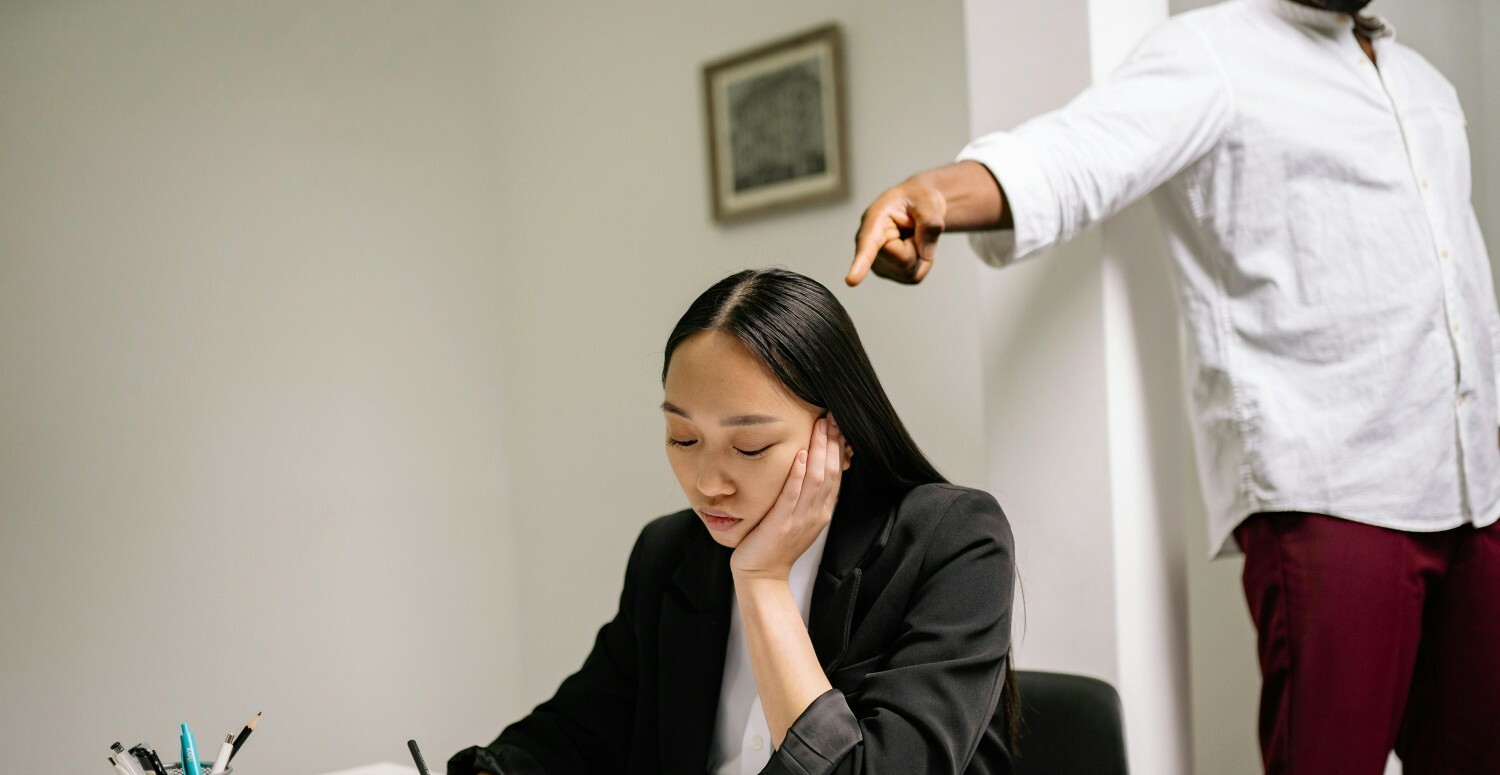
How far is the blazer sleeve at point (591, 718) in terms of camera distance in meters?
1.38

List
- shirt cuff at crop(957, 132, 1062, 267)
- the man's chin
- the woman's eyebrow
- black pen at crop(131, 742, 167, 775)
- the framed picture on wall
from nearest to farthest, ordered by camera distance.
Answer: black pen at crop(131, 742, 167, 775) < the woman's eyebrow < shirt cuff at crop(957, 132, 1062, 267) < the man's chin < the framed picture on wall

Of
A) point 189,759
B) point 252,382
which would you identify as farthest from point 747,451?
point 252,382

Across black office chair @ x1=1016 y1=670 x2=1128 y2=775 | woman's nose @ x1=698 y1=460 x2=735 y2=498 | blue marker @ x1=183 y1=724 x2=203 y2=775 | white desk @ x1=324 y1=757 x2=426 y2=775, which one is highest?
woman's nose @ x1=698 y1=460 x2=735 y2=498

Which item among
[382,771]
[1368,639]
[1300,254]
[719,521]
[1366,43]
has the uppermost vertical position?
[1366,43]

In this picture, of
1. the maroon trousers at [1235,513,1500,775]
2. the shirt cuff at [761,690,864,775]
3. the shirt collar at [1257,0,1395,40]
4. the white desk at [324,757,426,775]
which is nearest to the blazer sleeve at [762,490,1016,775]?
the shirt cuff at [761,690,864,775]

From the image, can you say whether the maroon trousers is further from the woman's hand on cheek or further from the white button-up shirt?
the woman's hand on cheek

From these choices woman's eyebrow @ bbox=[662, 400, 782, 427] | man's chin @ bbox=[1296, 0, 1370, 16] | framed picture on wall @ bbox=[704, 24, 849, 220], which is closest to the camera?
woman's eyebrow @ bbox=[662, 400, 782, 427]

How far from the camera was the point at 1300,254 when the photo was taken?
1.57 metres

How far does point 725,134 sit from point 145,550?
1.70 m

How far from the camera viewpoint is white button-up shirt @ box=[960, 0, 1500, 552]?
1.54 meters

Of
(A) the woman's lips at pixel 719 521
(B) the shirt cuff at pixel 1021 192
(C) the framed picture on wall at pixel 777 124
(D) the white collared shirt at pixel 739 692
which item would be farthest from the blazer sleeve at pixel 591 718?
(C) the framed picture on wall at pixel 777 124

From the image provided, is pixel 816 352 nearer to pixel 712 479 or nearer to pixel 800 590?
pixel 712 479

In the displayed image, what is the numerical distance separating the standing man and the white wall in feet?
6.46

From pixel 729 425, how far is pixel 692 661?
35cm
